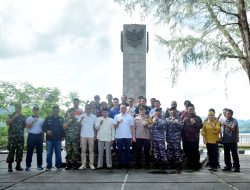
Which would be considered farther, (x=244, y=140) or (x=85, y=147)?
(x=244, y=140)

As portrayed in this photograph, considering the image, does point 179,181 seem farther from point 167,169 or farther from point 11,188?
point 11,188

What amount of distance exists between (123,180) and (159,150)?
218cm

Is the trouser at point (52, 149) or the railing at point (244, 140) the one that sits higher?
the trouser at point (52, 149)

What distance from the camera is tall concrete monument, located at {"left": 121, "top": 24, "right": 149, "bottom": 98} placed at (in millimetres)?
15359

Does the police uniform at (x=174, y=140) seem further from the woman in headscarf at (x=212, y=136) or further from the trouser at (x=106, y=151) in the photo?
the trouser at (x=106, y=151)

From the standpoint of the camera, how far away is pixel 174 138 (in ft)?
31.2

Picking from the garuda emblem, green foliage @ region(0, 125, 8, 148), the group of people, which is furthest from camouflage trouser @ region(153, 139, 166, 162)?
green foliage @ region(0, 125, 8, 148)

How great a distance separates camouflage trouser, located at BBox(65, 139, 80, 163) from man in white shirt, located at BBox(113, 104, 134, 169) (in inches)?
42.2

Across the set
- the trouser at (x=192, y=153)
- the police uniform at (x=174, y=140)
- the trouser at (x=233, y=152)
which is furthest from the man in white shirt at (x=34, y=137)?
the trouser at (x=233, y=152)

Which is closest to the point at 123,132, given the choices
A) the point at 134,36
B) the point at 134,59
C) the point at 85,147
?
the point at 85,147

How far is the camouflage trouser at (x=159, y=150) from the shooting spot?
9492 mm

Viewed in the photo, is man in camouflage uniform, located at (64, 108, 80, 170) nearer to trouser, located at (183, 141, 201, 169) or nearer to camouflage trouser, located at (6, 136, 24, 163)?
camouflage trouser, located at (6, 136, 24, 163)

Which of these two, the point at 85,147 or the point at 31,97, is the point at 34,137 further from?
the point at 31,97

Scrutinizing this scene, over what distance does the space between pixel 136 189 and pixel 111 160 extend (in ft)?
11.2
